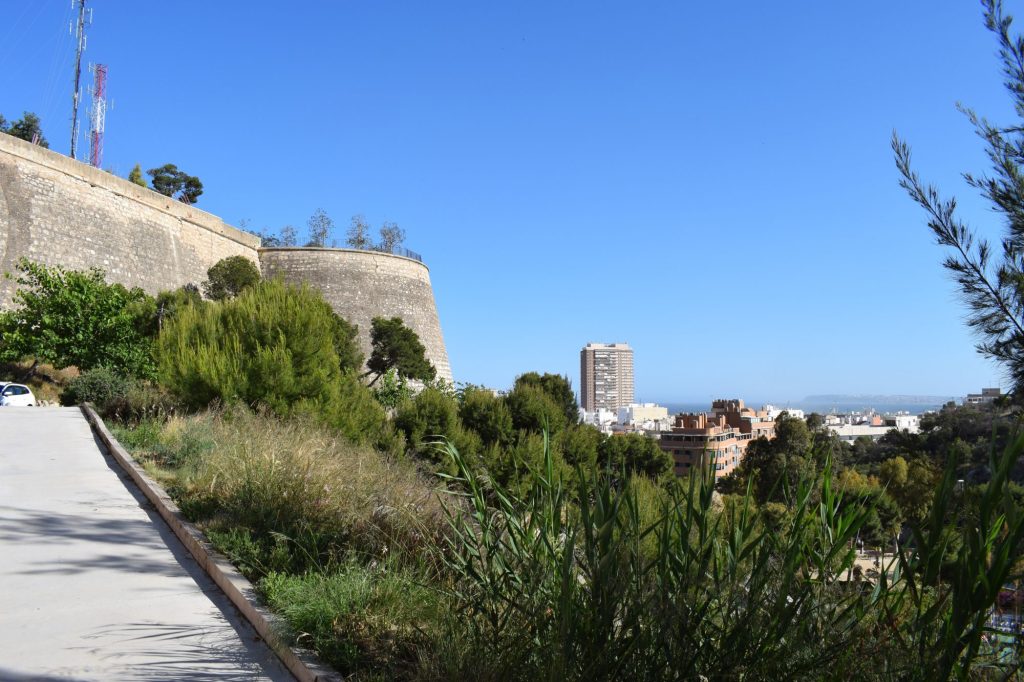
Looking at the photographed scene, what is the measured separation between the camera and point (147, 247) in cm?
3195

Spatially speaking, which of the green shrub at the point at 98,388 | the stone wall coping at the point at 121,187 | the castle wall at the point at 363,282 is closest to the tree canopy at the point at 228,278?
the stone wall coping at the point at 121,187

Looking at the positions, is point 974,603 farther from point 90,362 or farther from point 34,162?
point 34,162

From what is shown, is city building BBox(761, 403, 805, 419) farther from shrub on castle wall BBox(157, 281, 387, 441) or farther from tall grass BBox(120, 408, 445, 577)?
tall grass BBox(120, 408, 445, 577)

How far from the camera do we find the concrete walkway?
3.13m

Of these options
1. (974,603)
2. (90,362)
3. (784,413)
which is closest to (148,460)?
(974,603)

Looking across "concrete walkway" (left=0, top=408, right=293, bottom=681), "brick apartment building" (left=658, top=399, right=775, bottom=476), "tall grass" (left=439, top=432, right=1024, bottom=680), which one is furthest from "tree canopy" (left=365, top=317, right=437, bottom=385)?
"tall grass" (left=439, top=432, right=1024, bottom=680)

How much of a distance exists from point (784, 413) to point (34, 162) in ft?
116

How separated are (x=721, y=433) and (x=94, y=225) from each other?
44935 millimetres

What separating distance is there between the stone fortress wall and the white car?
24.0 ft

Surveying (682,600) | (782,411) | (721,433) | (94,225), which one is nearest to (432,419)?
(682,600)

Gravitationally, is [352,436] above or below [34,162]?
below

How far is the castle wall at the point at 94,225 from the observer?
85.4 feet

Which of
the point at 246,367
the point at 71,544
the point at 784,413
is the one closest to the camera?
the point at 71,544

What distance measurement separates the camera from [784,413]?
131 ft
